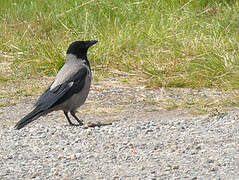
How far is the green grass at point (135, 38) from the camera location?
306 inches

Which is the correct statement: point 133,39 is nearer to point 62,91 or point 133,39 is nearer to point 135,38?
point 135,38

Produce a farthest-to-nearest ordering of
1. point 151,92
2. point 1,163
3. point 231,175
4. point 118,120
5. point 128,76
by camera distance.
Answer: point 128,76 → point 151,92 → point 118,120 → point 1,163 → point 231,175

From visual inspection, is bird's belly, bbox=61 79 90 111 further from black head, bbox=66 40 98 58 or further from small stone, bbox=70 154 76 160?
small stone, bbox=70 154 76 160

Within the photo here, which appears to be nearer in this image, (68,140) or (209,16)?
(68,140)

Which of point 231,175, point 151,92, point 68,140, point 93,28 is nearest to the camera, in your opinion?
point 231,175

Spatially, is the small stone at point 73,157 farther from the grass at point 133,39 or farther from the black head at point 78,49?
the grass at point 133,39

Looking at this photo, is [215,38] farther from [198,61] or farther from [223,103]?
[223,103]

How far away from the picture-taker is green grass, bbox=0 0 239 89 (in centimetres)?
778

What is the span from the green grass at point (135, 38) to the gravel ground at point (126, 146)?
133cm

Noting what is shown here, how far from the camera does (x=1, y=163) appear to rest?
473cm

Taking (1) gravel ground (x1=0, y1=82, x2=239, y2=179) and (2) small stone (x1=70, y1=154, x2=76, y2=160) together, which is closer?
(1) gravel ground (x1=0, y1=82, x2=239, y2=179)

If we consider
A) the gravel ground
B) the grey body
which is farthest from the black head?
the gravel ground

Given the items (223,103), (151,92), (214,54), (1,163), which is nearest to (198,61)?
(214,54)

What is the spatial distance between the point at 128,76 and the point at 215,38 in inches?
52.3
